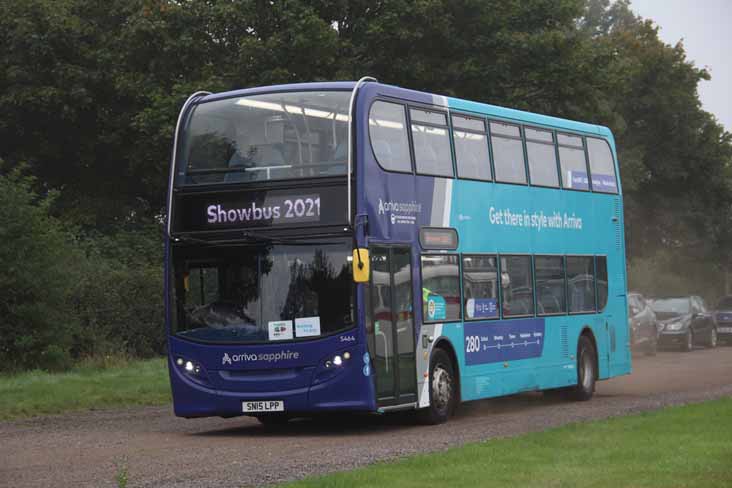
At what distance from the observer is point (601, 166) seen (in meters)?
24.1

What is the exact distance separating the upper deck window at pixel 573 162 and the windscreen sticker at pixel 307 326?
726 cm

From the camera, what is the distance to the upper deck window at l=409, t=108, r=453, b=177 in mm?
→ 18250

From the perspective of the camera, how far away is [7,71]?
40.0m

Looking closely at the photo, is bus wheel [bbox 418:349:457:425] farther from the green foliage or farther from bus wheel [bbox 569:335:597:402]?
the green foliage

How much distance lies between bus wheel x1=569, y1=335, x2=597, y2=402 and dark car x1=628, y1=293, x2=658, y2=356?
16.4 meters

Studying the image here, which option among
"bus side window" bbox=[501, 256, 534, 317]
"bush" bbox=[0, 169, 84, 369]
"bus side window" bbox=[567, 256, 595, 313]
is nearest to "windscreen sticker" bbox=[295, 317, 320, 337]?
"bus side window" bbox=[501, 256, 534, 317]

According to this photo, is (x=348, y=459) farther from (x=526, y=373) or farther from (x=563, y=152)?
(x=563, y=152)

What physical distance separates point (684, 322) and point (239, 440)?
29.7 meters

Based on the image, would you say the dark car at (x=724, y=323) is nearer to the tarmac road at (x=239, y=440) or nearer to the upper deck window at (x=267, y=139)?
the tarmac road at (x=239, y=440)

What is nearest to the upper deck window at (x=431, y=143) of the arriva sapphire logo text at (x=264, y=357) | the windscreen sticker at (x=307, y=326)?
the windscreen sticker at (x=307, y=326)

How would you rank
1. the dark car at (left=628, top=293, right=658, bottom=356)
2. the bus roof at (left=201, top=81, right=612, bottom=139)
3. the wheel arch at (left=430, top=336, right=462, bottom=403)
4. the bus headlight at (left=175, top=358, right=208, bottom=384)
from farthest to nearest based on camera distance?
the dark car at (left=628, top=293, right=658, bottom=356)
the wheel arch at (left=430, top=336, right=462, bottom=403)
the bus roof at (left=201, top=81, right=612, bottom=139)
the bus headlight at (left=175, top=358, right=208, bottom=384)

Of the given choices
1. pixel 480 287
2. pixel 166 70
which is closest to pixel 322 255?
pixel 480 287

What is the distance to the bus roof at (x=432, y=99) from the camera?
17.3 meters

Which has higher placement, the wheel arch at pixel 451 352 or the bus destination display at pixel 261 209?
the bus destination display at pixel 261 209
